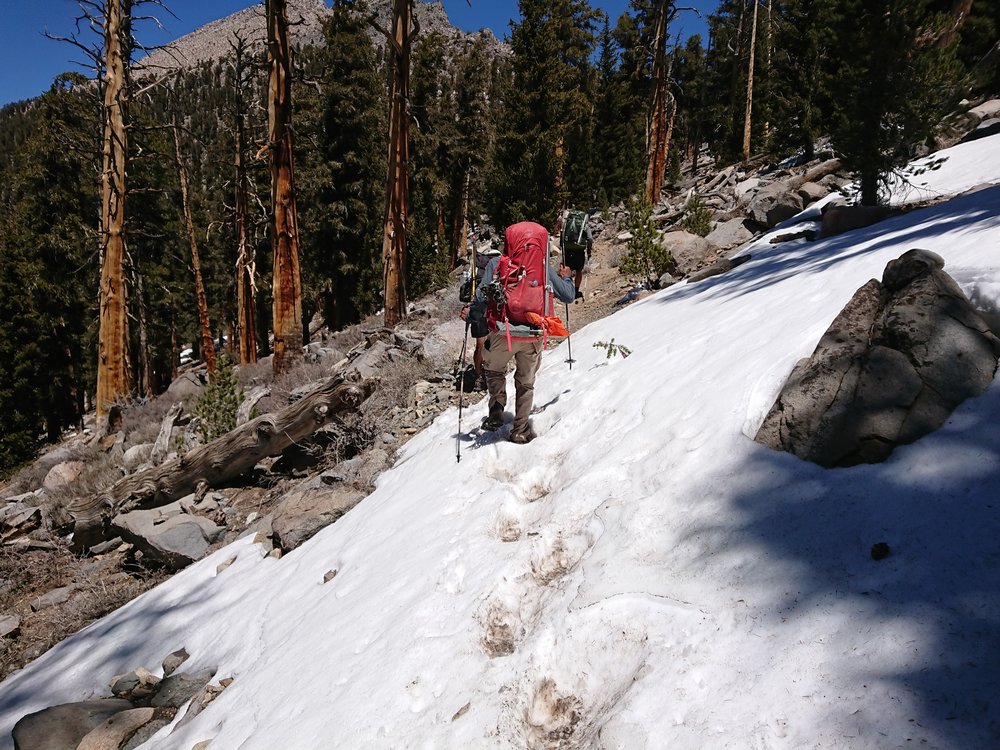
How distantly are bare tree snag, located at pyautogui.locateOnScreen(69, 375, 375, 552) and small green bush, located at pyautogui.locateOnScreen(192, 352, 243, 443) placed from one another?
3.49 feet

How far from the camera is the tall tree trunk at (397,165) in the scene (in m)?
10.9

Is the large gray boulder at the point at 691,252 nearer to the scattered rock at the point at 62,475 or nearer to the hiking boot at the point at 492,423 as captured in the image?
the hiking boot at the point at 492,423

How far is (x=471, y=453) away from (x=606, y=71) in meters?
31.4

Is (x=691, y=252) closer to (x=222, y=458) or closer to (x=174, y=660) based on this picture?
(x=222, y=458)

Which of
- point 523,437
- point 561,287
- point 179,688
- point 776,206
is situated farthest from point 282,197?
point 776,206

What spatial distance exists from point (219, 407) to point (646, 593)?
318 inches

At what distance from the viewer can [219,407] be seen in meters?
8.47

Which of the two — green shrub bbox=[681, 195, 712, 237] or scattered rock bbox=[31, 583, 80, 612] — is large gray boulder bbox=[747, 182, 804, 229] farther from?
scattered rock bbox=[31, 583, 80, 612]

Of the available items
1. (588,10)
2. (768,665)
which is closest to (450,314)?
(768,665)

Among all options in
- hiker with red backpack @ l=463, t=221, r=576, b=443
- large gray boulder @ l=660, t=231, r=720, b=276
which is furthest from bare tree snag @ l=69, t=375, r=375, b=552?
large gray boulder @ l=660, t=231, r=720, b=276

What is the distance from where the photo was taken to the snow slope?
1701 millimetres

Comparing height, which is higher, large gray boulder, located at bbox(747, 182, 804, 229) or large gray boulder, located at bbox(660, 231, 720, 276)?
large gray boulder, located at bbox(747, 182, 804, 229)

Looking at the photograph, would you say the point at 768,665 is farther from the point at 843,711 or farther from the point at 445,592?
the point at 445,592

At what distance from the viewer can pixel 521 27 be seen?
20172 mm
